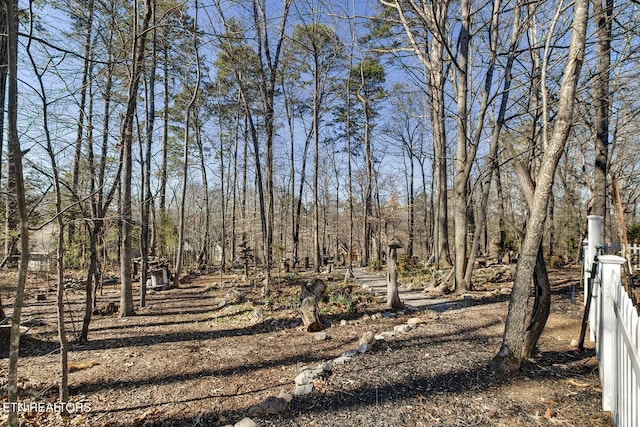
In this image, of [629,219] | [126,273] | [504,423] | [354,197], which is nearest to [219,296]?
[126,273]

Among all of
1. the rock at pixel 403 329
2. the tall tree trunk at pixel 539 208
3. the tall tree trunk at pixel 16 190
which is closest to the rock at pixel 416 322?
the rock at pixel 403 329

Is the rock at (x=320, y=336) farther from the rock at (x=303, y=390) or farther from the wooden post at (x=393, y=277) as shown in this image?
the rock at (x=303, y=390)

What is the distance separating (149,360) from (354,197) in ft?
57.7

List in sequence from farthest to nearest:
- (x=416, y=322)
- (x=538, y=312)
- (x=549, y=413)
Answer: (x=416, y=322)
(x=538, y=312)
(x=549, y=413)

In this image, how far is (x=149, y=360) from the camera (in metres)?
4.07

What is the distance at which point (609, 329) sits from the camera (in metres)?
2.34

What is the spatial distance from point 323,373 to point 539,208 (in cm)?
250

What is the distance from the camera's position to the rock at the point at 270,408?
2.54m

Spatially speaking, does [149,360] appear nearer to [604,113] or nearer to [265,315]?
[265,315]

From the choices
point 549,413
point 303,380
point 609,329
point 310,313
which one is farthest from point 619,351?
point 310,313

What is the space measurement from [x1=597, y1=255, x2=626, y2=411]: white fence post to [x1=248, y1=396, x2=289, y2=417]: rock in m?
2.29

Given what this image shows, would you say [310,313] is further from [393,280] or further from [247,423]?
[247,423]

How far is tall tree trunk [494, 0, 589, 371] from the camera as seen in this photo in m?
2.78

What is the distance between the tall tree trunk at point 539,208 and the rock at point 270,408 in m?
1.98
